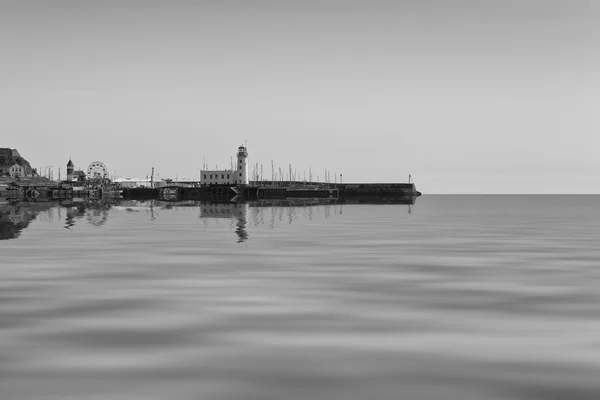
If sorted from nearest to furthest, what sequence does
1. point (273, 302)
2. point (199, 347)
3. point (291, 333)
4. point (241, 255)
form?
point (199, 347), point (291, 333), point (273, 302), point (241, 255)

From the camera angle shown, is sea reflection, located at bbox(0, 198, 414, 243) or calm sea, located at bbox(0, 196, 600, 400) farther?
sea reflection, located at bbox(0, 198, 414, 243)

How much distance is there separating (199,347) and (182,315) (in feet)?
12.6

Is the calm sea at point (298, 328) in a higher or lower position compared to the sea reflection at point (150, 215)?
lower

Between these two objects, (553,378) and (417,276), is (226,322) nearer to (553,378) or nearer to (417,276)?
(553,378)

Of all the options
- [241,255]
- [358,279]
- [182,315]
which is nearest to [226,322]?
[182,315]

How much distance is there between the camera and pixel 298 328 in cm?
1659

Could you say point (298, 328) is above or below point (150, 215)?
below

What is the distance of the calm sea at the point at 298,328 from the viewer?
38.9ft

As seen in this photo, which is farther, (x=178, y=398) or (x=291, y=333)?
(x=291, y=333)

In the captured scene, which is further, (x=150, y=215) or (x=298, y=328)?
(x=150, y=215)

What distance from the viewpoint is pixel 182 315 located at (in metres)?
18.2

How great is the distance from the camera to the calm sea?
1186 centimetres

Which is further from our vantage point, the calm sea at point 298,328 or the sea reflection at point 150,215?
the sea reflection at point 150,215

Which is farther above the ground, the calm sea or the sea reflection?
the sea reflection
